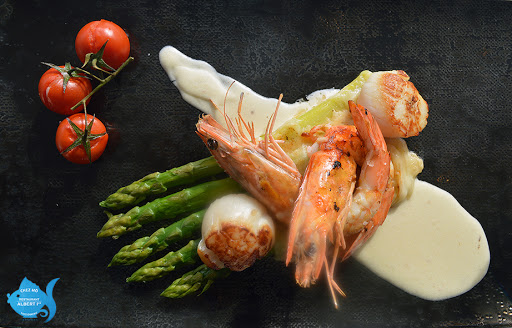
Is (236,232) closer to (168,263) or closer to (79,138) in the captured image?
(168,263)

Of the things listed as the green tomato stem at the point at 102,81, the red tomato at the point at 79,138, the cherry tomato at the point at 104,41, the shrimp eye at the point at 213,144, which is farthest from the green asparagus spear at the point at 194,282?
the cherry tomato at the point at 104,41

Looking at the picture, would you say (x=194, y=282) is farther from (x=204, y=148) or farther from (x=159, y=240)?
(x=204, y=148)

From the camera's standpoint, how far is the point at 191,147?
3656 millimetres

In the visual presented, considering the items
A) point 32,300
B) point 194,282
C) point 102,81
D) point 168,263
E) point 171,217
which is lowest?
point 32,300

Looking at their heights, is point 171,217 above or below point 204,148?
below

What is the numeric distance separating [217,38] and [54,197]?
189 cm

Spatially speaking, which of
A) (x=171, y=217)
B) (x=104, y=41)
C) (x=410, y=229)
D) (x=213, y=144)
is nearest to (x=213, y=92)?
(x=213, y=144)

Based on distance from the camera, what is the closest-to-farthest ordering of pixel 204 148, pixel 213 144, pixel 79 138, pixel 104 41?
1. pixel 213 144
2. pixel 79 138
3. pixel 104 41
4. pixel 204 148

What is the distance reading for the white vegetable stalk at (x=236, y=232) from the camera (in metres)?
3.08

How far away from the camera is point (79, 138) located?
3.30 metres

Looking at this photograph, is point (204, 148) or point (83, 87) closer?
point (83, 87)

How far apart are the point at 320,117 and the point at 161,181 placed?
1366 millimetres

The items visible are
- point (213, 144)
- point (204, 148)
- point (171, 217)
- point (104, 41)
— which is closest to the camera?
point (213, 144)

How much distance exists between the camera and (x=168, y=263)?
3.46 metres
